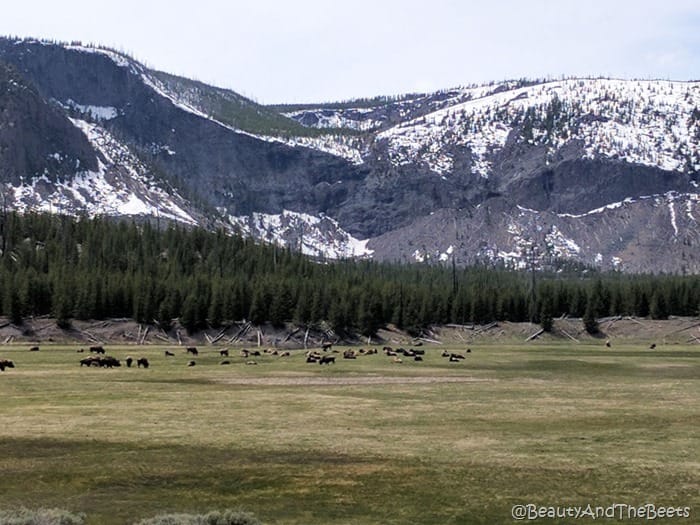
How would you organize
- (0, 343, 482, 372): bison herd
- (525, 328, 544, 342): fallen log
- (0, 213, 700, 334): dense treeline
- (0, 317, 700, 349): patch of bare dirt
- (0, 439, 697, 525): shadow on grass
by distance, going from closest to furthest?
(0, 439, 697, 525): shadow on grass < (0, 343, 482, 372): bison herd < (0, 317, 700, 349): patch of bare dirt < (0, 213, 700, 334): dense treeline < (525, 328, 544, 342): fallen log

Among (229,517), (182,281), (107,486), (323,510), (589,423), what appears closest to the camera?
(229,517)

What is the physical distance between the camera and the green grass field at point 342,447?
1175 inches

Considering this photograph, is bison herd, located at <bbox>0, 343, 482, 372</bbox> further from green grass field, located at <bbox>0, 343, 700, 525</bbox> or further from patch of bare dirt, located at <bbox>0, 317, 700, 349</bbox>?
patch of bare dirt, located at <bbox>0, 317, 700, 349</bbox>

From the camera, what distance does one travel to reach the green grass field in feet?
97.9

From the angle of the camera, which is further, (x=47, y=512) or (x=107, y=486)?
(x=107, y=486)

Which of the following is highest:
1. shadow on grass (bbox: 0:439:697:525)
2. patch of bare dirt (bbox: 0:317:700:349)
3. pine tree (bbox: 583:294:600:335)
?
pine tree (bbox: 583:294:600:335)

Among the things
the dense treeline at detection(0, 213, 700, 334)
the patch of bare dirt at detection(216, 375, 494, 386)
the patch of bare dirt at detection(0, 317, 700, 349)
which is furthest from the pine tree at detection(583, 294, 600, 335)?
the patch of bare dirt at detection(216, 375, 494, 386)

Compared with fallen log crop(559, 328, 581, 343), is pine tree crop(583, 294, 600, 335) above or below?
above

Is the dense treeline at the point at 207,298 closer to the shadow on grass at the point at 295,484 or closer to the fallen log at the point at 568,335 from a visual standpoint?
the fallen log at the point at 568,335

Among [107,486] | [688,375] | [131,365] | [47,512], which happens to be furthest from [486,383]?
[47,512]

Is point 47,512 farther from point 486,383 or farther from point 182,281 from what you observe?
point 182,281

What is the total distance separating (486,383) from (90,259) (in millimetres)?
135108

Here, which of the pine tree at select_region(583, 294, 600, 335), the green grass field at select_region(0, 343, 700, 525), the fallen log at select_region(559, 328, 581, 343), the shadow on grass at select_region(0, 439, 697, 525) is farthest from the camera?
the pine tree at select_region(583, 294, 600, 335)

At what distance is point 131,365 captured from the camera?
90.9 meters
